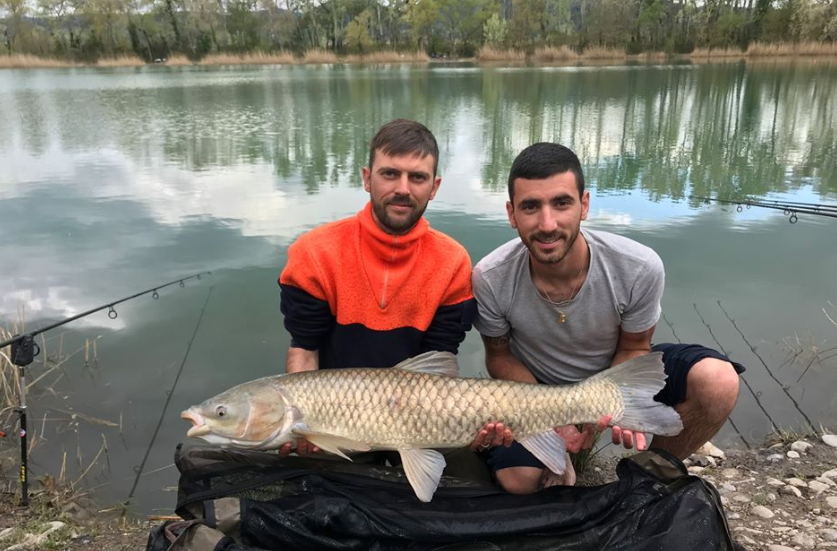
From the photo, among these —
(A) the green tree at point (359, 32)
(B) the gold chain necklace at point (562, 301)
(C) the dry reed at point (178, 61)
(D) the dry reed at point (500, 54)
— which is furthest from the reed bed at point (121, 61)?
(B) the gold chain necklace at point (562, 301)

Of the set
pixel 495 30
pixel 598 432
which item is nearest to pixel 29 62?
pixel 495 30

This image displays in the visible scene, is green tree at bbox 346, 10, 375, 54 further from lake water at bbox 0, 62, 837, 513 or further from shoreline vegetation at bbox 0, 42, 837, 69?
lake water at bbox 0, 62, 837, 513

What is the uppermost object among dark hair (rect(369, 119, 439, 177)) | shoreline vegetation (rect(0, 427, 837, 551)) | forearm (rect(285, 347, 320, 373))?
dark hair (rect(369, 119, 439, 177))

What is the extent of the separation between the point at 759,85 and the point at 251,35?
37.9 meters

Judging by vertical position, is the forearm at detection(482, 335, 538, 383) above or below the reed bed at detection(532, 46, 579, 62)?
below

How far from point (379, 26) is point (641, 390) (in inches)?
1976

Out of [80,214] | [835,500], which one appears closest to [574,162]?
[835,500]

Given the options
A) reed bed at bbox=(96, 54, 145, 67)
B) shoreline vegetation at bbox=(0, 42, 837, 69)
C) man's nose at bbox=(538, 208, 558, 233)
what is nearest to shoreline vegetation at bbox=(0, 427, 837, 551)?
man's nose at bbox=(538, 208, 558, 233)

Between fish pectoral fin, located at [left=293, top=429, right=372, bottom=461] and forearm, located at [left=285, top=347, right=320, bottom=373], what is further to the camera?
forearm, located at [left=285, top=347, right=320, bottom=373]

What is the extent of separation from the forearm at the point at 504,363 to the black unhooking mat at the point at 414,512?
1.39ft

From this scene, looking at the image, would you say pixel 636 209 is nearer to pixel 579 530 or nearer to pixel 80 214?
pixel 579 530

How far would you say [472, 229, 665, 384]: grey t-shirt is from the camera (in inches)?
83.5

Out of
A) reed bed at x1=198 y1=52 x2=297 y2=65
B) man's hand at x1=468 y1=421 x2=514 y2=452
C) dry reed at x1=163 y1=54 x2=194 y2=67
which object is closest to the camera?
man's hand at x1=468 y1=421 x2=514 y2=452

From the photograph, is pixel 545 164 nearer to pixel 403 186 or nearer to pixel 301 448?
pixel 403 186
